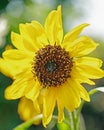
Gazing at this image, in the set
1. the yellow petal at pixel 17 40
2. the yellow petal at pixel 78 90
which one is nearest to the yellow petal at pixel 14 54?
the yellow petal at pixel 17 40

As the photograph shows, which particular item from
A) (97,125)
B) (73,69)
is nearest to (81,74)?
(73,69)

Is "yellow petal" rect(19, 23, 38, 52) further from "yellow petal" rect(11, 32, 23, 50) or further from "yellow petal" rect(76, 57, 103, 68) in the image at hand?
"yellow petal" rect(76, 57, 103, 68)

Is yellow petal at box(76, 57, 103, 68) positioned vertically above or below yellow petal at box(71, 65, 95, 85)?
above

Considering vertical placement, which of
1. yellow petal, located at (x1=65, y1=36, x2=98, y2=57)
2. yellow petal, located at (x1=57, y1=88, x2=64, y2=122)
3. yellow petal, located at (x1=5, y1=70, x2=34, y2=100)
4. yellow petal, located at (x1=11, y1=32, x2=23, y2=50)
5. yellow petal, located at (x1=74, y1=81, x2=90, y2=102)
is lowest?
yellow petal, located at (x1=57, y1=88, x2=64, y2=122)

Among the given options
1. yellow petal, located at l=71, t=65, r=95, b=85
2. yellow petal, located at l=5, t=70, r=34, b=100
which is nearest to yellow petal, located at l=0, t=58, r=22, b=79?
yellow petal, located at l=5, t=70, r=34, b=100

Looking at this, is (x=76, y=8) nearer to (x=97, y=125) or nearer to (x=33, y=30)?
(x=97, y=125)

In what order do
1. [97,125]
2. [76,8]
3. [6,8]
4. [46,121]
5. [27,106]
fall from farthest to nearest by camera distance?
[97,125]
[76,8]
[6,8]
[27,106]
[46,121]
